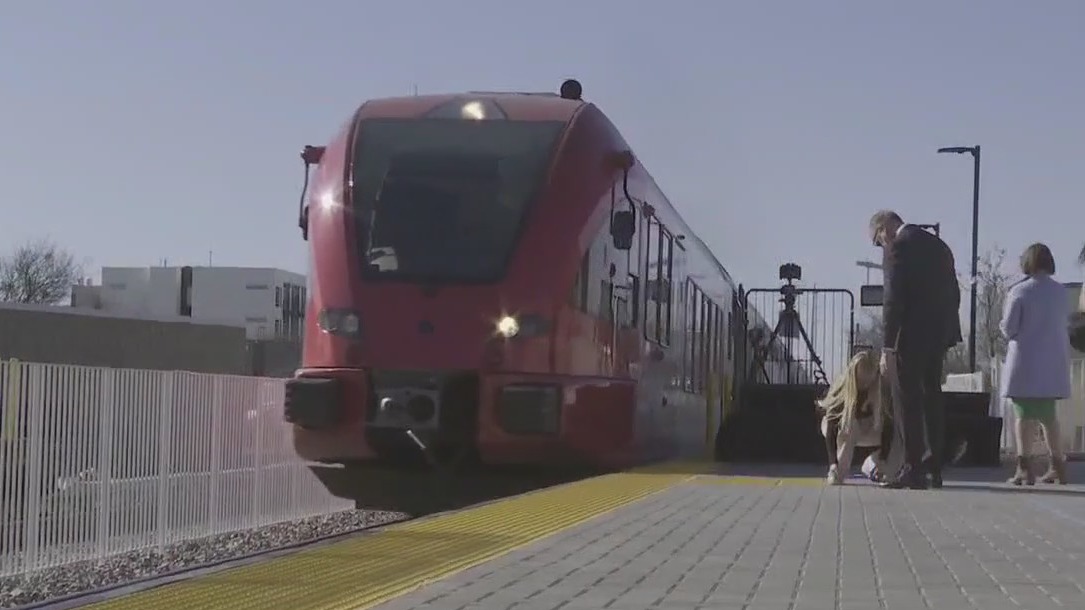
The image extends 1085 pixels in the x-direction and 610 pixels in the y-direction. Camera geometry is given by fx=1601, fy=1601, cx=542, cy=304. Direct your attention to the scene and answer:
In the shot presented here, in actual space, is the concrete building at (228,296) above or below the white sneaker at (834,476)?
above

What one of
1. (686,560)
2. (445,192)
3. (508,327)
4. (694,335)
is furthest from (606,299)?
(686,560)

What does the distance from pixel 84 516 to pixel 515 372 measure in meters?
3.34

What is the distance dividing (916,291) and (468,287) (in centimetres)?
352

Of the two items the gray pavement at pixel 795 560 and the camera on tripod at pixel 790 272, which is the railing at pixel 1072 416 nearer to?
the camera on tripod at pixel 790 272

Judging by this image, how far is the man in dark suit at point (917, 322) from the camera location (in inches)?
426

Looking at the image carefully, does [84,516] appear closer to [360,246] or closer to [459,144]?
[360,246]

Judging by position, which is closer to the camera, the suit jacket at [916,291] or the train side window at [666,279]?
the suit jacket at [916,291]

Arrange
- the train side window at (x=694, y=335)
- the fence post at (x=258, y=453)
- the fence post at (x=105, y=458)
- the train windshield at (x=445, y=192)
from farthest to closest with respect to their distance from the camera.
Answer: the train side window at (x=694, y=335), the fence post at (x=258, y=453), the train windshield at (x=445, y=192), the fence post at (x=105, y=458)

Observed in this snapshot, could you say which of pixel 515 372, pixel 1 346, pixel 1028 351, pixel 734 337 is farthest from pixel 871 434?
pixel 1 346

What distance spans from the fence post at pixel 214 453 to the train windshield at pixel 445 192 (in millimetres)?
1967

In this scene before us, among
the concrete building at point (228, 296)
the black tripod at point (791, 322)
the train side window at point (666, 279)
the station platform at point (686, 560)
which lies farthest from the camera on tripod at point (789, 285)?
the concrete building at point (228, 296)

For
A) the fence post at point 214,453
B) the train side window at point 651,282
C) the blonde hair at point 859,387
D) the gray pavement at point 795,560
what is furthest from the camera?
the train side window at point 651,282

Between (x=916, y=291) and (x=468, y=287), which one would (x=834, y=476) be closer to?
(x=916, y=291)

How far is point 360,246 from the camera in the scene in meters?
12.8
